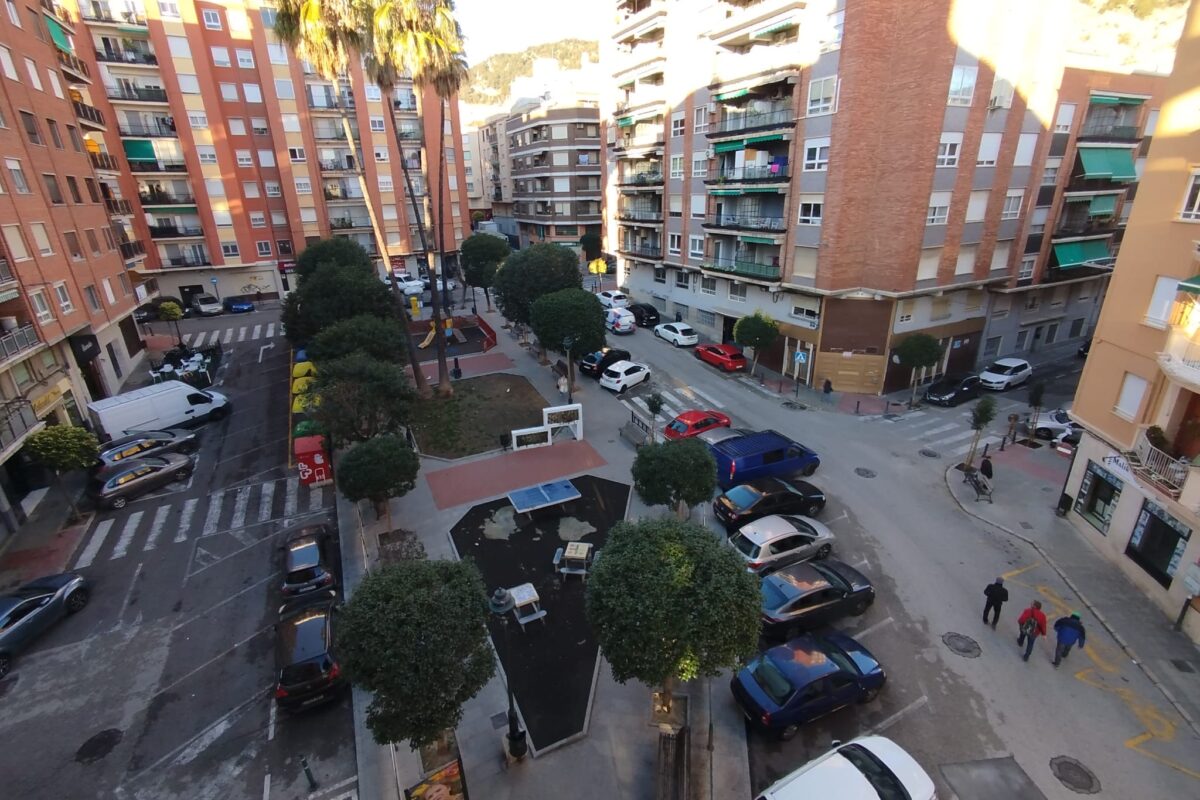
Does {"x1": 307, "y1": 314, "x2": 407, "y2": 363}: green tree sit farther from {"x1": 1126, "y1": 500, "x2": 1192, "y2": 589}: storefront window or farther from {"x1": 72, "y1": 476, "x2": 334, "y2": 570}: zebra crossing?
{"x1": 1126, "y1": 500, "x2": 1192, "y2": 589}: storefront window

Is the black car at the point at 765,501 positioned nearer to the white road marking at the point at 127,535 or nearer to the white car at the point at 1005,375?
the white car at the point at 1005,375

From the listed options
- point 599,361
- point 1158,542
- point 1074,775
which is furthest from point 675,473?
point 599,361

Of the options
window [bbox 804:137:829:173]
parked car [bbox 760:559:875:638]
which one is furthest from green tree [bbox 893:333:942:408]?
parked car [bbox 760:559:875:638]

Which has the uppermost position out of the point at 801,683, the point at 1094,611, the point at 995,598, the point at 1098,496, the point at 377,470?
the point at 377,470

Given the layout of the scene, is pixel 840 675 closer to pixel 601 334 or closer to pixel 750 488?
pixel 750 488

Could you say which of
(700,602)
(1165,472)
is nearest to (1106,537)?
(1165,472)

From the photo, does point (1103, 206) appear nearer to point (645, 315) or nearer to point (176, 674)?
point (645, 315)
